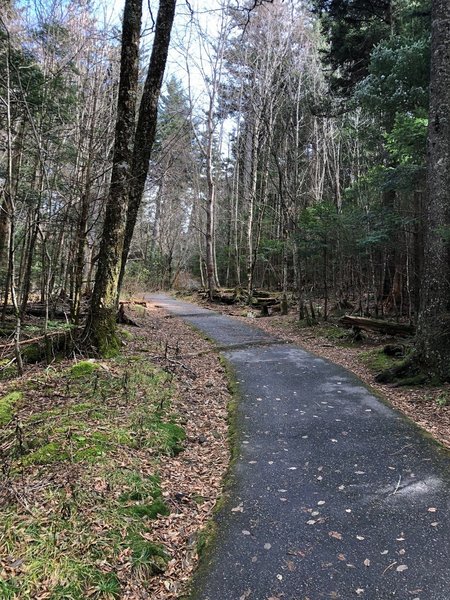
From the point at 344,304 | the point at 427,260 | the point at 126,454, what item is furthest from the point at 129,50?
the point at 344,304

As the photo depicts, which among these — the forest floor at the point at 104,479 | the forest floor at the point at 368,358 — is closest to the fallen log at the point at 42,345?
the forest floor at the point at 104,479

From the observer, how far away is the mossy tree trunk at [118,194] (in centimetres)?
704

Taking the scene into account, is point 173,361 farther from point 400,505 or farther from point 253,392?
point 400,505

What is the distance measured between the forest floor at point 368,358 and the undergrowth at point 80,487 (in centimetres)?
329

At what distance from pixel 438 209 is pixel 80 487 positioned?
625 cm

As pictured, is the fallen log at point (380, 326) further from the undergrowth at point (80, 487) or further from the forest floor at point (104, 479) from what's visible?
the undergrowth at point (80, 487)

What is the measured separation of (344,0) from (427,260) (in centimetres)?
949

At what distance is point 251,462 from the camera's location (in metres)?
4.37

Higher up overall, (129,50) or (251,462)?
(129,50)

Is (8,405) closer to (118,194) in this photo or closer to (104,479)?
(104,479)

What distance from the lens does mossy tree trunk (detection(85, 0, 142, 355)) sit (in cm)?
704

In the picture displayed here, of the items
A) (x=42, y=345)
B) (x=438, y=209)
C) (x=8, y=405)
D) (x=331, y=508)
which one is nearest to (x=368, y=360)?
(x=438, y=209)

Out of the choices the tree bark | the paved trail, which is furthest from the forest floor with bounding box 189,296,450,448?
the tree bark

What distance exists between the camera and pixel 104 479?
11.5 feet
